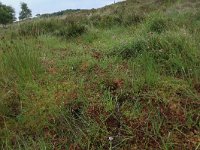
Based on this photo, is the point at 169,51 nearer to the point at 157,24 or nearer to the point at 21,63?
the point at 21,63

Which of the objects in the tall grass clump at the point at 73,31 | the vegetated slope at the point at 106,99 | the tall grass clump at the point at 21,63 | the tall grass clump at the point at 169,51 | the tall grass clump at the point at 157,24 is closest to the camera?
the vegetated slope at the point at 106,99

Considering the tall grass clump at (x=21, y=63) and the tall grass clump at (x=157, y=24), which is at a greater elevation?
the tall grass clump at (x=157, y=24)

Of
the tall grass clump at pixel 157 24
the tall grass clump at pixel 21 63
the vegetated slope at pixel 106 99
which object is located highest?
the tall grass clump at pixel 157 24

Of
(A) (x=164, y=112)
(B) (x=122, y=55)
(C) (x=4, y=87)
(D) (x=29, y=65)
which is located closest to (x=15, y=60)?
(D) (x=29, y=65)

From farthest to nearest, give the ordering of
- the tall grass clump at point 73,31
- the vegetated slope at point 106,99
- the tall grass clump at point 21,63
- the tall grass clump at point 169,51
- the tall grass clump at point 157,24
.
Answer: the tall grass clump at point 73,31 → the tall grass clump at point 157,24 → the tall grass clump at point 21,63 → the tall grass clump at point 169,51 → the vegetated slope at point 106,99

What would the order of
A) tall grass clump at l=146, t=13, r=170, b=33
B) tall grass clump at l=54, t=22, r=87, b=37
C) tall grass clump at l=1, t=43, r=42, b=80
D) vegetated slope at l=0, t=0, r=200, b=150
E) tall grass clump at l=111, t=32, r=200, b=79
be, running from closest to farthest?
A: vegetated slope at l=0, t=0, r=200, b=150, tall grass clump at l=111, t=32, r=200, b=79, tall grass clump at l=1, t=43, r=42, b=80, tall grass clump at l=146, t=13, r=170, b=33, tall grass clump at l=54, t=22, r=87, b=37

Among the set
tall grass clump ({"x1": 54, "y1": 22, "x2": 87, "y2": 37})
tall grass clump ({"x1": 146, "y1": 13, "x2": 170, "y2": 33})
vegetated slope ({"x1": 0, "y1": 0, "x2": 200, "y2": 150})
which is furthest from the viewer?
tall grass clump ({"x1": 54, "y1": 22, "x2": 87, "y2": 37})

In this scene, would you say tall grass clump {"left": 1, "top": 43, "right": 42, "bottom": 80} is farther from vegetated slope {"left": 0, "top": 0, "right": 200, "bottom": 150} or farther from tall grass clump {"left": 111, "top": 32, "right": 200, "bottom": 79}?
tall grass clump {"left": 111, "top": 32, "right": 200, "bottom": 79}

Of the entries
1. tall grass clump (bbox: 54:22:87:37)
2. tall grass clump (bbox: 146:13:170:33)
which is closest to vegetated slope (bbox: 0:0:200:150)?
tall grass clump (bbox: 146:13:170:33)

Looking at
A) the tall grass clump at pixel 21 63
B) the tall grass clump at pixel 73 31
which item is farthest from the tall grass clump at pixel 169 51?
the tall grass clump at pixel 73 31

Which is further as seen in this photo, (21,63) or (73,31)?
(73,31)

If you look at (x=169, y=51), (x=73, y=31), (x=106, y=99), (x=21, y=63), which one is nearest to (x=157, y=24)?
(x=73, y=31)

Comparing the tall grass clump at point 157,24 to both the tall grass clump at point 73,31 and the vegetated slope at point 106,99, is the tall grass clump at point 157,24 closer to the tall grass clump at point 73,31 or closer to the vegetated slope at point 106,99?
the vegetated slope at point 106,99

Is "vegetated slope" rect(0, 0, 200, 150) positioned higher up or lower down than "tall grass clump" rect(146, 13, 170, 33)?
lower down
